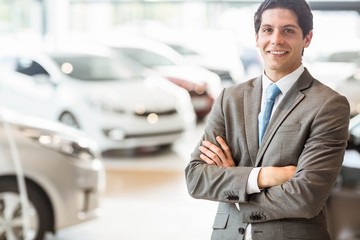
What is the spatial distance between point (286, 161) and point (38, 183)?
2.18 meters

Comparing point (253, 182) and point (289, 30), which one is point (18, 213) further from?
point (289, 30)

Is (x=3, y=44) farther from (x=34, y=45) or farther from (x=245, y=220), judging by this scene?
(x=245, y=220)

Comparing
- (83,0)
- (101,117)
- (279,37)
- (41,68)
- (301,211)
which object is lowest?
(301,211)

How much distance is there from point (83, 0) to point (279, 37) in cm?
480

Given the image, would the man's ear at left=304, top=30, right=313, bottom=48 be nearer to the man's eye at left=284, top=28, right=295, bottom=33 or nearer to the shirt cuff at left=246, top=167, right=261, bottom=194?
the man's eye at left=284, top=28, right=295, bottom=33

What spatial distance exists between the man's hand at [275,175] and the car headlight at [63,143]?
7.14ft

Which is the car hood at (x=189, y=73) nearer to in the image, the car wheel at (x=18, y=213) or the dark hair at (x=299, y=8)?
the car wheel at (x=18, y=213)

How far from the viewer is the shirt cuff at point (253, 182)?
168cm

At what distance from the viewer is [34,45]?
248 inches

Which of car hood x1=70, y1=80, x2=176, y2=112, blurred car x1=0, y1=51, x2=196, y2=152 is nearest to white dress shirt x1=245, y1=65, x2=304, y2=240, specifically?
blurred car x1=0, y1=51, x2=196, y2=152

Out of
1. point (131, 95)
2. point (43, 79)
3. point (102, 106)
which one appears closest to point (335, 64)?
point (131, 95)

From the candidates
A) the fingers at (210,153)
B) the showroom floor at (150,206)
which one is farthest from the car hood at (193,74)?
the fingers at (210,153)

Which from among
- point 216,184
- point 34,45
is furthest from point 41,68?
point 216,184

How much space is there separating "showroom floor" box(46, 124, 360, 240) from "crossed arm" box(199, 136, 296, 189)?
165 cm
